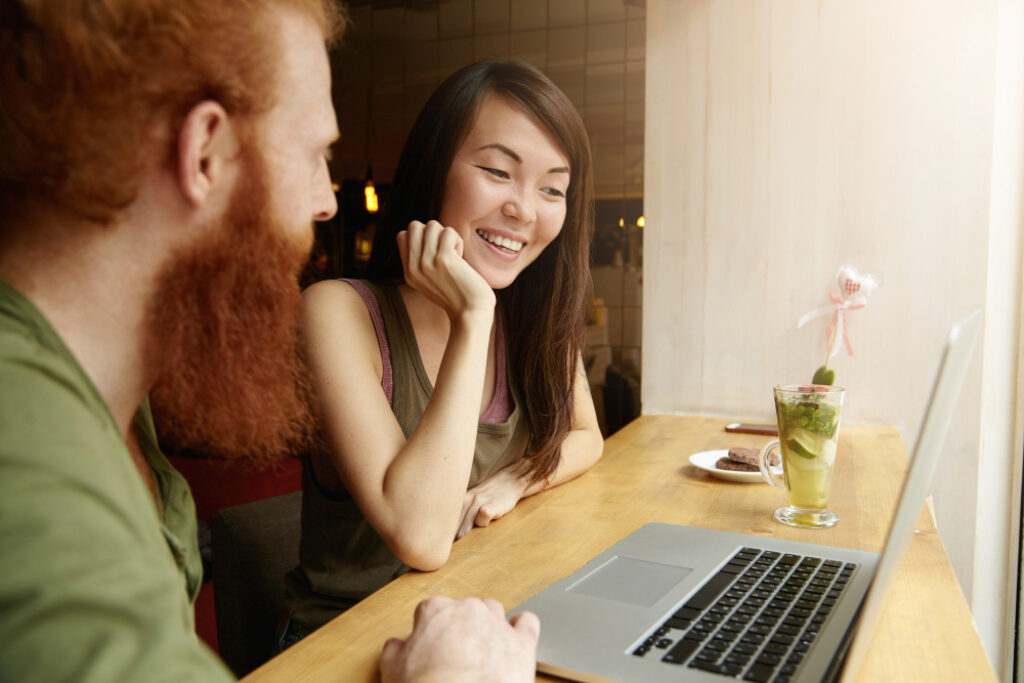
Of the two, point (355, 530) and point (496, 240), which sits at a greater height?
point (496, 240)

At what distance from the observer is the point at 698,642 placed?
27.6 inches

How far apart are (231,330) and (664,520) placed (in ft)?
2.38

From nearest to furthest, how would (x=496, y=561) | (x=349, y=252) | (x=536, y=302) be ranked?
1. (x=496, y=561)
2. (x=536, y=302)
3. (x=349, y=252)

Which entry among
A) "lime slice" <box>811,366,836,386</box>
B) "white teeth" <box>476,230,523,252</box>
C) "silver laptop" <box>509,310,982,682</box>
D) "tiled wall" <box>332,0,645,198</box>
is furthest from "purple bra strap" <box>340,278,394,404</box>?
"tiled wall" <box>332,0,645,198</box>

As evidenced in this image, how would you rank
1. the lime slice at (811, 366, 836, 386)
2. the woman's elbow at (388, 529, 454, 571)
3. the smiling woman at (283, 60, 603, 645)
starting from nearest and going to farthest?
the woman's elbow at (388, 529, 454, 571) < the smiling woman at (283, 60, 603, 645) < the lime slice at (811, 366, 836, 386)

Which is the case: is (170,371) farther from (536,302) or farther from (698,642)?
(536,302)

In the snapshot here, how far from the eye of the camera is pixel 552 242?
1.64 metres

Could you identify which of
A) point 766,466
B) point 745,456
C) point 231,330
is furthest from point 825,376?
point 231,330

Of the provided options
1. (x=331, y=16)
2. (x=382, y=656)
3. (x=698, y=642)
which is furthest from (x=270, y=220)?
(x=698, y=642)

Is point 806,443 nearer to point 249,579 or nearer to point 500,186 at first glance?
point 500,186

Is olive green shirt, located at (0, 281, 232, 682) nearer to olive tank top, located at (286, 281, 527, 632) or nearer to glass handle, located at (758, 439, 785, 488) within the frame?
olive tank top, located at (286, 281, 527, 632)

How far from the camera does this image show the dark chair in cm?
153

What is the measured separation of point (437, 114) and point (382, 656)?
3.32 feet

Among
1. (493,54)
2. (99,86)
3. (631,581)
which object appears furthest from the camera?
(493,54)
